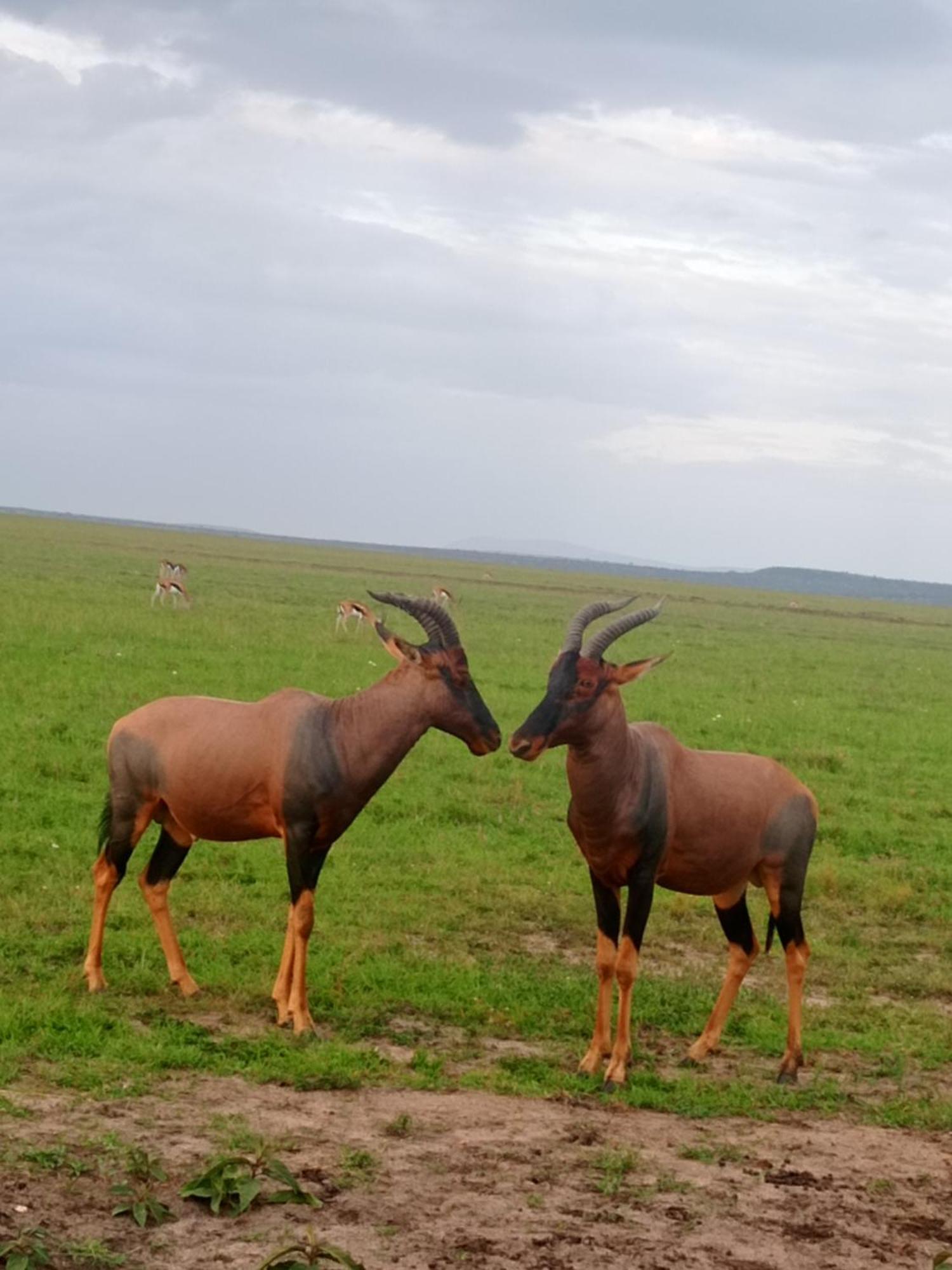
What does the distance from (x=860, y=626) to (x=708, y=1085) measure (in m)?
59.7

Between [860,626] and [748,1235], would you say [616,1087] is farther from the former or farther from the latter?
→ [860,626]

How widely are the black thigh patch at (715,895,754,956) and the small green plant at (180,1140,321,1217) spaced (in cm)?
362

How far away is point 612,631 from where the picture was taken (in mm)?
8570

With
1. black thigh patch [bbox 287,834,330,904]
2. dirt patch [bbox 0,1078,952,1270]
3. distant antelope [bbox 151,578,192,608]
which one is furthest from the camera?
distant antelope [bbox 151,578,192,608]

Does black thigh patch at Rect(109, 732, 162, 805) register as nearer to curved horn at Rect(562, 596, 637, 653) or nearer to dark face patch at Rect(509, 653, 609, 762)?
dark face patch at Rect(509, 653, 609, 762)

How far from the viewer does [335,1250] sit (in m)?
5.04

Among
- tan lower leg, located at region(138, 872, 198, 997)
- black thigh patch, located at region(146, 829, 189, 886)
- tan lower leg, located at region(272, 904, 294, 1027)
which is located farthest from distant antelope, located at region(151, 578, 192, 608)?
tan lower leg, located at region(272, 904, 294, 1027)

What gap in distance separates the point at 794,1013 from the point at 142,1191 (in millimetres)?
3861

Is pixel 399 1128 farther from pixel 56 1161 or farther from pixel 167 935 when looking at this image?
pixel 167 935

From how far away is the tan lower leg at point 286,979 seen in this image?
27.6 feet

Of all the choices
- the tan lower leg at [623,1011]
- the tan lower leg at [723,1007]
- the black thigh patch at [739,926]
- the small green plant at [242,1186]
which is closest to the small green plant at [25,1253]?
the small green plant at [242,1186]

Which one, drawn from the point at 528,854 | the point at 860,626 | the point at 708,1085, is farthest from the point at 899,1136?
the point at 860,626

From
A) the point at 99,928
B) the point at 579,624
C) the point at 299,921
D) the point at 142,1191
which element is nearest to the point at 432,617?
the point at 579,624

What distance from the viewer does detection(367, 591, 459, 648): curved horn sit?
8.74 meters
